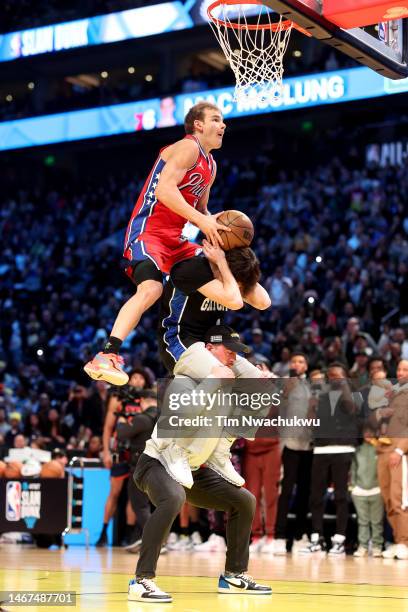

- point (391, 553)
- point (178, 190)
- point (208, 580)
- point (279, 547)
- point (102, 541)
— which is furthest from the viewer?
point (102, 541)

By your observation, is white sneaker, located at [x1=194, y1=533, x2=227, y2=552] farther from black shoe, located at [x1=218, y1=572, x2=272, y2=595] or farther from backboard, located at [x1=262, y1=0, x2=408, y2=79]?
backboard, located at [x1=262, y1=0, x2=408, y2=79]

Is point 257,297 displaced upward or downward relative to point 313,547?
upward

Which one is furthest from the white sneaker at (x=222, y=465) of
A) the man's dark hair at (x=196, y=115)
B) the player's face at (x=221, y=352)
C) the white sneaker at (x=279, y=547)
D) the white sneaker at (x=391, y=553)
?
the white sneaker at (x=279, y=547)

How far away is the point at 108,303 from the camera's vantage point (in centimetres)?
2441

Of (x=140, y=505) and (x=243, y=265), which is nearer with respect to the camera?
(x=243, y=265)

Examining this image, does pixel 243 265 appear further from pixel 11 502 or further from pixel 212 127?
pixel 11 502

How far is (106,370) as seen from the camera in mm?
6238

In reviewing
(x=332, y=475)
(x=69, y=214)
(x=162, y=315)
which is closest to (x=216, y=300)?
(x=162, y=315)

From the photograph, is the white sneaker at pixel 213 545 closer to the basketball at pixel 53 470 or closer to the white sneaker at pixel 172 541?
the white sneaker at pixel 172 541

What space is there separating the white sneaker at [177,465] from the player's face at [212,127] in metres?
2.21

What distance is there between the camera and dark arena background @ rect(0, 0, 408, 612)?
27.9 ft

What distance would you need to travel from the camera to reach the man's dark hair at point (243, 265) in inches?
255

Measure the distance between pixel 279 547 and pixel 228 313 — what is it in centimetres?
933

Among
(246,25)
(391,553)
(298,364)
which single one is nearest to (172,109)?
(298,364)
